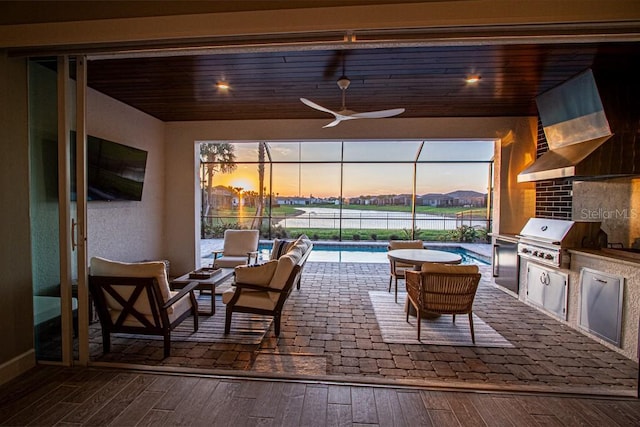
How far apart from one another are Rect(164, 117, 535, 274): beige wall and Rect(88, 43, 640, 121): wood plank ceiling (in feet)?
0.79

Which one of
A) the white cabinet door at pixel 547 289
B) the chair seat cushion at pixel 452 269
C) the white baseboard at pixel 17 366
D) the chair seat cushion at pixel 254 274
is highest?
the chair seat cushion at pixel 452 269

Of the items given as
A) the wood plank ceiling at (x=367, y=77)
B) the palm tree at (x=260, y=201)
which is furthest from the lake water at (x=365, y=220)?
the wood plank ceiling at (x=367, y=77)

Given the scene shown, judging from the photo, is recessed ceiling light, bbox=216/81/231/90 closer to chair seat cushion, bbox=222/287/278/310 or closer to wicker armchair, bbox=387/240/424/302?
chair seat cushion, bbox=222/287/278/310

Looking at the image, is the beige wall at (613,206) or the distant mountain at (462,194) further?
the distant mountain at (462,194)

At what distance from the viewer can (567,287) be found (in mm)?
3400

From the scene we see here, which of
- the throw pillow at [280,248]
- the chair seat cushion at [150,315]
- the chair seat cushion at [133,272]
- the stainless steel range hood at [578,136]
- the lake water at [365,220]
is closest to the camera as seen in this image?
the chair seat cushion at [133,272]

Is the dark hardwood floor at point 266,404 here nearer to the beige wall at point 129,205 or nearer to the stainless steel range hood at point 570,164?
the beige wall at point 129,205

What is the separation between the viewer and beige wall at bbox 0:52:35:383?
216 centimetres

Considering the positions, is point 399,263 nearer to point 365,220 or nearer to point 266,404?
point 266,404

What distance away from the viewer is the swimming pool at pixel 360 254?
739 centimetres

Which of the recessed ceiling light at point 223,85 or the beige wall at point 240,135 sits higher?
the recessed ceiling light at point 223,85

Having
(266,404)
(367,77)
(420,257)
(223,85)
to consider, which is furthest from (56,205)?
(420,257)

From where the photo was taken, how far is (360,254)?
8.27 meters

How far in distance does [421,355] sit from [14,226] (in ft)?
11.3
